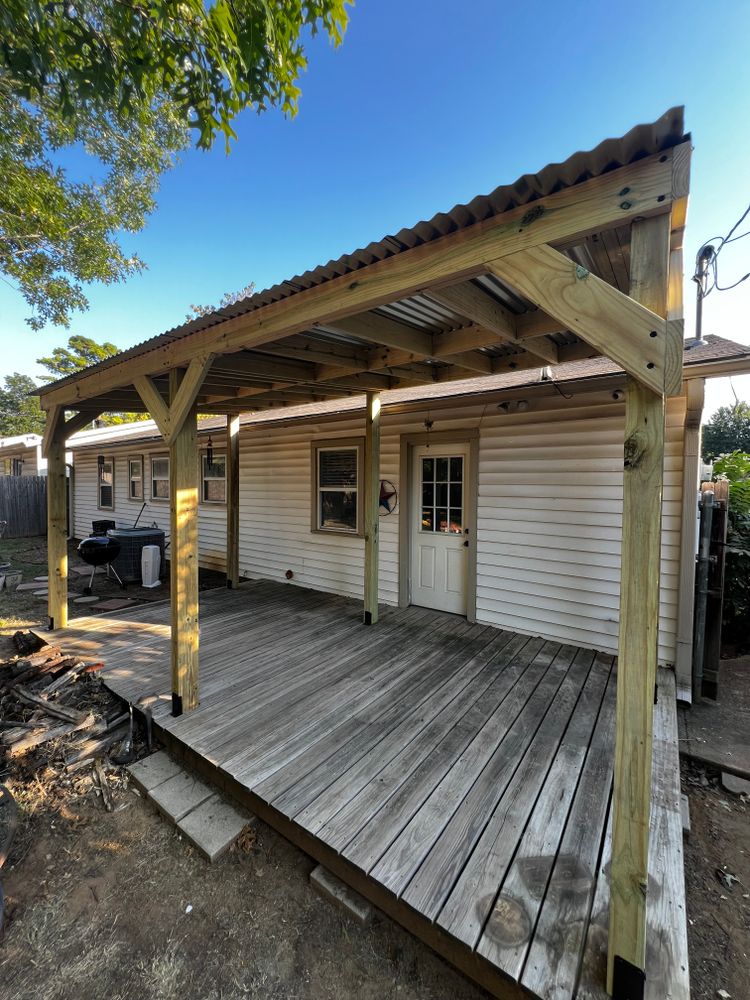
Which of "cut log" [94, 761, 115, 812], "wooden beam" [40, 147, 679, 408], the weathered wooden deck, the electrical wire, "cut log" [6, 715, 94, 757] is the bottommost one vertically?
"cut log" [94, 761, 115, 812]

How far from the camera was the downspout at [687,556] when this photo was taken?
3.47m

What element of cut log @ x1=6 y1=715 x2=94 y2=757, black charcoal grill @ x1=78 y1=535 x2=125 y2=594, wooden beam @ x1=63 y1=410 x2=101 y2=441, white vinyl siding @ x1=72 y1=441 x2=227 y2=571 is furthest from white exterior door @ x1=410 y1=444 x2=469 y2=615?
black charcoal grill @ x1=78 y1=535 x2=125 y2=594

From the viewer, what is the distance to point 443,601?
16.8 ft

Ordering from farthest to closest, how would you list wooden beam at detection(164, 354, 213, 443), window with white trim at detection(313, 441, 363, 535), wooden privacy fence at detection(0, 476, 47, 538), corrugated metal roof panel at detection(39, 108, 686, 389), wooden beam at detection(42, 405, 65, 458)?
wooden privacy fence at detection(0, 476, 47, 538) → window with white trim at detection(313, 441, 363, 535) → wooden beam at detection(42, 405, 65, 458) → wooden beam at detection(164, 354, 213, 443) → corrugated metal roof panel at detection(39, 108, 686, 389)

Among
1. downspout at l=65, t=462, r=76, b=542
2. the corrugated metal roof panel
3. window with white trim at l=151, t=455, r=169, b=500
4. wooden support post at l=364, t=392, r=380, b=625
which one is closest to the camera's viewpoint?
the corrugated metal roof panel

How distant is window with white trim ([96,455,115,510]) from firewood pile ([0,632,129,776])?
7.93 metres

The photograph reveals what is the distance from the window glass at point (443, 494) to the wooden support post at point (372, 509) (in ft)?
2.34

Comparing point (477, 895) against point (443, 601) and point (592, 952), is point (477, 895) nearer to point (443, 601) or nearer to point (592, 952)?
point (592, 952)

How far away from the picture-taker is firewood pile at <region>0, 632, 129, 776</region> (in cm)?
274

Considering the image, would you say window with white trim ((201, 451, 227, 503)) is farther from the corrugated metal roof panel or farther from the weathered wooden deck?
the corrugated metal roof panel

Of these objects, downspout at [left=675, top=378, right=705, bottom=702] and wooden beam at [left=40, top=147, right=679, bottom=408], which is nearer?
wooden beam at [left=40, top=147, right=679, bottom=408]

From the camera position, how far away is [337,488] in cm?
605

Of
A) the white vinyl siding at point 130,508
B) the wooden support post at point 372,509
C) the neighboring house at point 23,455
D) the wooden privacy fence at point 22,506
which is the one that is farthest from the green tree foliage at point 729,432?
the neighboring house at point 23,455

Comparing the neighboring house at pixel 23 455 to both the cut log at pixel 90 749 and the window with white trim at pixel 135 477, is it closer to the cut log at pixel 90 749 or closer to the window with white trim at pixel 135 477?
the window with white trim at pixel 135 477
